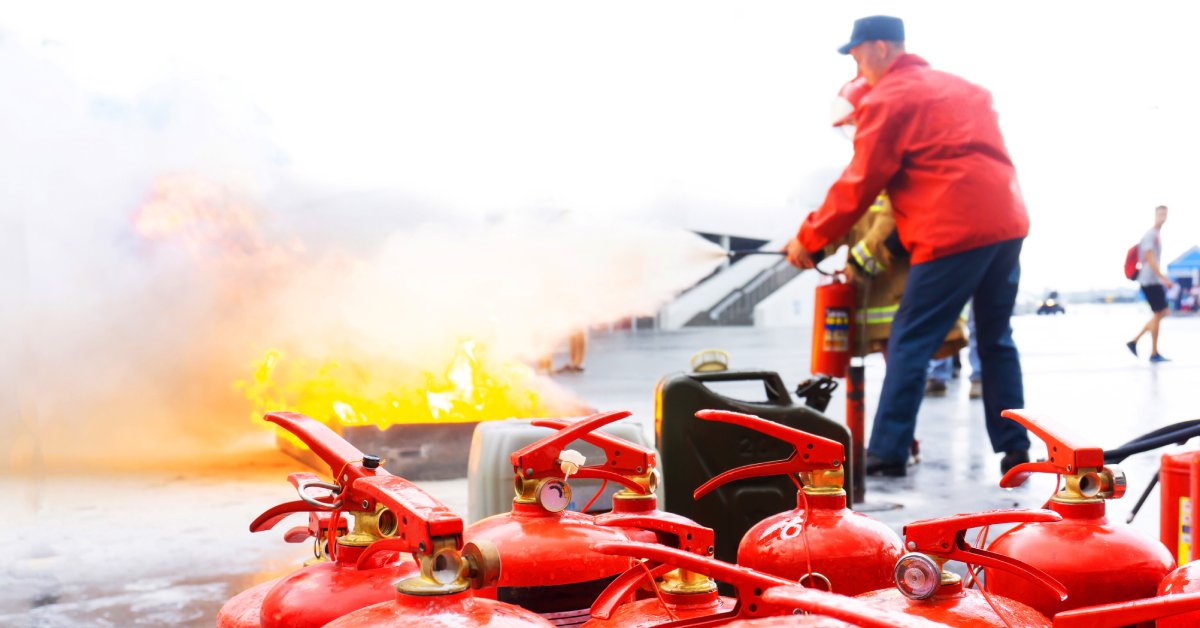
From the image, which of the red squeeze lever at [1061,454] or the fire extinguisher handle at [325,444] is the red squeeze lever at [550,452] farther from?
the red squeeze lever at [1061,454]

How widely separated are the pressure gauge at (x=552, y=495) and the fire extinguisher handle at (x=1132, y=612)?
0.61 m

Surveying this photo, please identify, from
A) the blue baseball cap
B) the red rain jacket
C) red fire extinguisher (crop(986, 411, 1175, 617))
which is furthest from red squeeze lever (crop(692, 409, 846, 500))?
the blue baseball cap

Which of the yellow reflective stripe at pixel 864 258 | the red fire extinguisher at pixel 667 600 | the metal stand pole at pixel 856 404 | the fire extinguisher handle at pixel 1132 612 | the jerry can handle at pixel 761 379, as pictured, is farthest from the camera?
the yellow reflective stripe at pixel 864 258

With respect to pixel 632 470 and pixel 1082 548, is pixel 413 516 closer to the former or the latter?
pixel 632 470

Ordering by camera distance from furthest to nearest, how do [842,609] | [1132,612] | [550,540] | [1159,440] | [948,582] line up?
[1159,440], [550,540], [948,582], [1132,612], [842,609]

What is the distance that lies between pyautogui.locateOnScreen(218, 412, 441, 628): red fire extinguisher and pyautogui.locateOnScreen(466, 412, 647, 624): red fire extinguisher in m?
0.14

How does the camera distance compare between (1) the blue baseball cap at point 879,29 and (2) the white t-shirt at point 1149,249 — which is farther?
(2) the white t-shirt at point 1149,249

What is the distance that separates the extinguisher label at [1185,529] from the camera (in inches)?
59.8

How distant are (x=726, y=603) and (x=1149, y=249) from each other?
32.5ft

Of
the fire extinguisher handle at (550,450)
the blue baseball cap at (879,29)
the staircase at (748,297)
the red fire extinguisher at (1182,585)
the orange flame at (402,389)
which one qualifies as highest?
the blue baseball cap at (879,29)

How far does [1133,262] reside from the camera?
9797 millimetres

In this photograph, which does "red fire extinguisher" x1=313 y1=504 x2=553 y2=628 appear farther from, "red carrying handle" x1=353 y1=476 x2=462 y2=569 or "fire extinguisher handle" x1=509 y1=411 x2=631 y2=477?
"fire extinguisher handle" x1=509 y1=411 x2=631 y2=477

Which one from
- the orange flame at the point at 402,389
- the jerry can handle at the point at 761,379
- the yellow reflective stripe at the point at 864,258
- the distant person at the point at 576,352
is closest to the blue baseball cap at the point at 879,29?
the yellow reflective stripe at the point at 864,258

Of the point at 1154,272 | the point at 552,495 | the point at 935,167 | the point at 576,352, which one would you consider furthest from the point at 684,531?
the point at 1154,272
